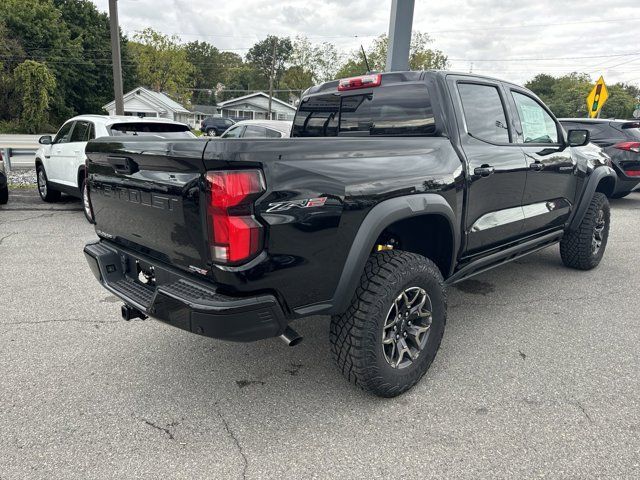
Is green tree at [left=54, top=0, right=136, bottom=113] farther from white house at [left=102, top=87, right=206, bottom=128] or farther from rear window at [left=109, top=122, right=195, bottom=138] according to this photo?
rear window at [left=109, top=122, right=195, bottom=138]

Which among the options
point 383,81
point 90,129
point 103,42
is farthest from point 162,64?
point 383,81

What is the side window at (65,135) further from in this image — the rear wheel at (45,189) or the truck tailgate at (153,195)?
the truck tailgate at (153,195)

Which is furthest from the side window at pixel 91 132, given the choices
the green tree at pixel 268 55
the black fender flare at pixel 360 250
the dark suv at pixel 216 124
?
the green tree at pixel 268 55

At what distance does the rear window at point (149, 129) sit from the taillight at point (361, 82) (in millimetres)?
3688

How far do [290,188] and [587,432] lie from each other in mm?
1961

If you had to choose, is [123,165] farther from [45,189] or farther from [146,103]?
[146,103]

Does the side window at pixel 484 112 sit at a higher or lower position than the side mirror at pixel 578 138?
higher

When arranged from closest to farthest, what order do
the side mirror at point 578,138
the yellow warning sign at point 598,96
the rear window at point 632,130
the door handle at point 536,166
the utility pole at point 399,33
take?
the door handle at point 536,166, the side mirror at point 578,138, the utility pole at point 399,33, the rear window at point 632,130, the yellow warning sign at point 598,96

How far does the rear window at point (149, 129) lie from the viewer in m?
6.64

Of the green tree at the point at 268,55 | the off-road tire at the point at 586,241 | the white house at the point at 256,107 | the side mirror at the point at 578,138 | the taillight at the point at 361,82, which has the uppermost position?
the green tree at the point at 268,55

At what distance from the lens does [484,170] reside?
3.12m

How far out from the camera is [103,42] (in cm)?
5128

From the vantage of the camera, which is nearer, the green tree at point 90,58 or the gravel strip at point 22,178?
the gravel strip at point 22,178

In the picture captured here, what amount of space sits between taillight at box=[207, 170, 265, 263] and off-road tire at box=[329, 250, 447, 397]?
70 cm
